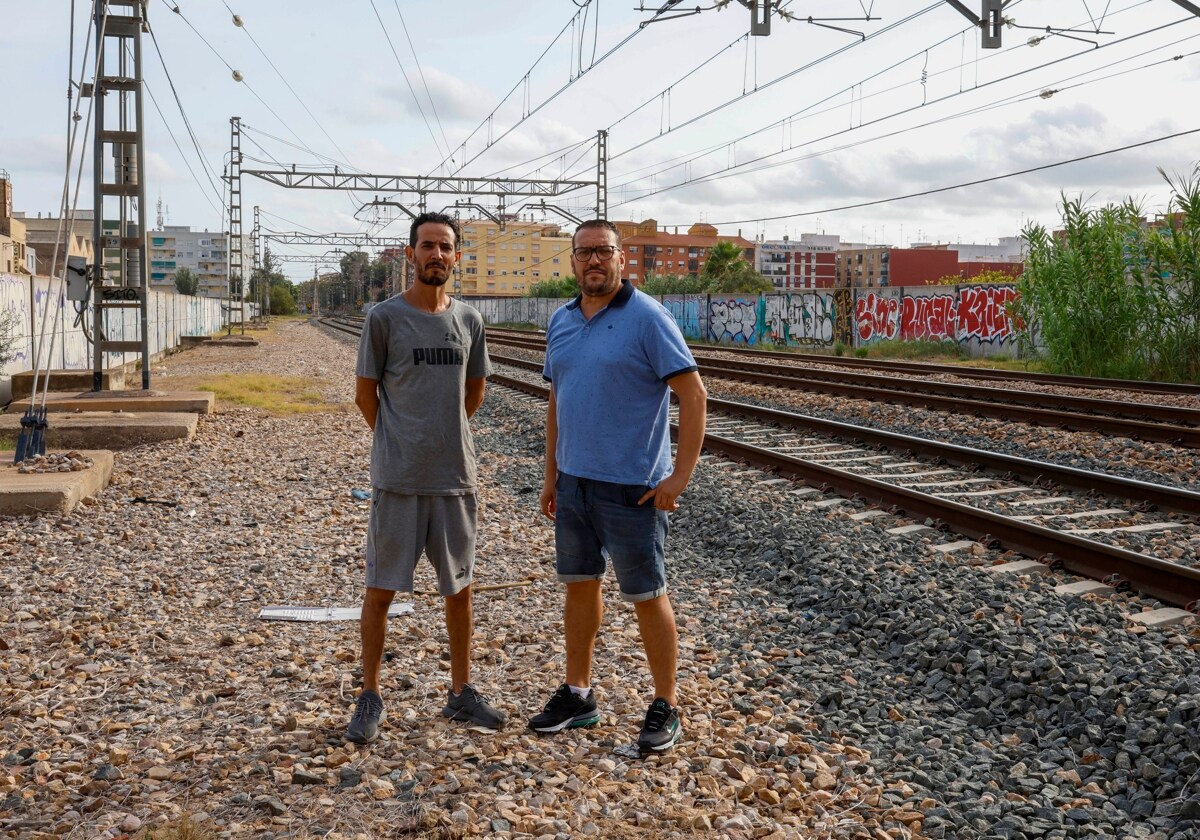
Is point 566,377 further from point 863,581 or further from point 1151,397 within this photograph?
point 1151,397

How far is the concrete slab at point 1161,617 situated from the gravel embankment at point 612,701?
20cm

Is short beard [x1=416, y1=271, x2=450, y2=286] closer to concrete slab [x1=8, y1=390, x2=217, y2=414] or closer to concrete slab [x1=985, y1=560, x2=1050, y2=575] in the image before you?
concrete slab [x1=985, y1=560, x2=1050, y2=575]

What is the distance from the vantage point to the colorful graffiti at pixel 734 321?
4012cm

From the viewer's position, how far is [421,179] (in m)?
41.4

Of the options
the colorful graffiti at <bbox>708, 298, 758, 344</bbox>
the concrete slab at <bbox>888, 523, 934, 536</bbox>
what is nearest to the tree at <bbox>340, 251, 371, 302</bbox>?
the colorful graffiti at <bbox>708, 298, 758, 344</bbox>

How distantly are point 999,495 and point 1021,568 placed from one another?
8.67 ft

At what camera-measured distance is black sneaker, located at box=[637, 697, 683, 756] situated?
4.10 metres

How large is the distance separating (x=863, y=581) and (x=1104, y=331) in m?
16.5

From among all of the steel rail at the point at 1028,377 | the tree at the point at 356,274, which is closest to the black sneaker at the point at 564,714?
the steel rail at the point at 1028,377

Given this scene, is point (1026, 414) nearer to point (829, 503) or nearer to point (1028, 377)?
point (829, 503)

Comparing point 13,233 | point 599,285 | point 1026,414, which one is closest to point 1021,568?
point 599,285

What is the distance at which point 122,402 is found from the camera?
47.0ft

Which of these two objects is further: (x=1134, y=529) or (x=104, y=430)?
(x=104, y=430)

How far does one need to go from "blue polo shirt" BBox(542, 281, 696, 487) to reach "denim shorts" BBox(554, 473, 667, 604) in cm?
7
